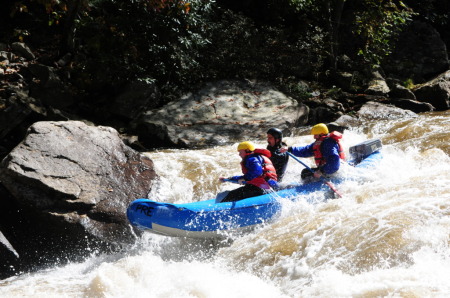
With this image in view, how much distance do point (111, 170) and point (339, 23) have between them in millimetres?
9338

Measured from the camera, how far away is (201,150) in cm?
926

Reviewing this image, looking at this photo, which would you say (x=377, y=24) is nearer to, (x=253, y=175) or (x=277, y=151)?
(x=277, y=151)

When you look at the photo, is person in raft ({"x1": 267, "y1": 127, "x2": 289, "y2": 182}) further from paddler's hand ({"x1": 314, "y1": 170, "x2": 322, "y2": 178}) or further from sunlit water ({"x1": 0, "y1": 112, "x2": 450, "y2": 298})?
sunlit water ({"x1": 0, "y1": 112, "x2": 450, "y2": 298})

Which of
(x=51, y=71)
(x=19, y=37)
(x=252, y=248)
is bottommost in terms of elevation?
(x=252, y=248)

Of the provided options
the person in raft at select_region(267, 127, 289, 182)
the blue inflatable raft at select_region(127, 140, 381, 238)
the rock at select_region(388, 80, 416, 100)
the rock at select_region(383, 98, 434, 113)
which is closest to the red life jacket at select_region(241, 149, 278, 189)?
the blue inflatable raft at select_region(127, 140, 381, 238)

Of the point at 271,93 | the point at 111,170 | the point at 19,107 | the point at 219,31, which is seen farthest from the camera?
the point at 219,31

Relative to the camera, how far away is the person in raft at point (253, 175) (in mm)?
6324

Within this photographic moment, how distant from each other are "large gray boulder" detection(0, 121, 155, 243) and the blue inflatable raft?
1.82ft

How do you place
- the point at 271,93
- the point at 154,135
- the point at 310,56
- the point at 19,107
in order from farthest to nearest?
the point at 310,56 < the point at 271,93 < the point at 154,135 < the point at 19,107

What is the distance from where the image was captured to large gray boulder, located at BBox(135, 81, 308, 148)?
9.77m

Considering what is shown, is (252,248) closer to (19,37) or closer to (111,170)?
(111,170)

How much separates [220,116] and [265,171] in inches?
160

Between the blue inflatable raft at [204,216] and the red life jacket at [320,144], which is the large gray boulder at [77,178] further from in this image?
the red life jacket at [320,144]

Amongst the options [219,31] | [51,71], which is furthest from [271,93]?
[51,71]
